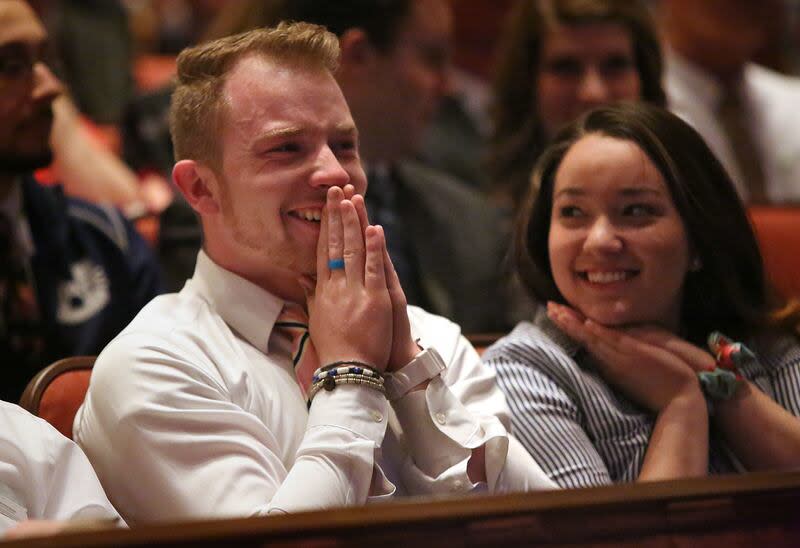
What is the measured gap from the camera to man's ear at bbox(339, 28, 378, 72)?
2.81 metres

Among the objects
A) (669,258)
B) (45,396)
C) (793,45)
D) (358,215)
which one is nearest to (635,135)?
(669,258)

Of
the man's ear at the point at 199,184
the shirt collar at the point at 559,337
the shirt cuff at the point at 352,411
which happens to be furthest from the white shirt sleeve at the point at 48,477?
the shirt collar at the point at 559,337

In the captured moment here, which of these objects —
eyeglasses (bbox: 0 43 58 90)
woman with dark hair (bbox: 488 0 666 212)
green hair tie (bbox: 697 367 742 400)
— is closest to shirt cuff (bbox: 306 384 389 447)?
green hair tie (bbox: 697 367 742 400)

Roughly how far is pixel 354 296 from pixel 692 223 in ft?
1.99

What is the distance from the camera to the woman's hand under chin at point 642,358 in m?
1.76

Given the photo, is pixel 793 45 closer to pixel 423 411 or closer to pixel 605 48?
pixel 605 48

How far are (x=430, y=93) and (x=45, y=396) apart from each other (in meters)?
1.61

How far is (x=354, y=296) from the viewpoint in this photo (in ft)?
5.05

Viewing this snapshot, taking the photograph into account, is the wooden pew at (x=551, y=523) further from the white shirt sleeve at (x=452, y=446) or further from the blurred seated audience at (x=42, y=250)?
the blurred seated audience at (x=42, y=250)

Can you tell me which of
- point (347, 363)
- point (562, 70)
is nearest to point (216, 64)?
point (347, 363)

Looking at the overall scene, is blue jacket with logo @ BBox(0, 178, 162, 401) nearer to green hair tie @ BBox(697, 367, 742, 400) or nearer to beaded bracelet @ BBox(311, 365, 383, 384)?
beaded bracelet @ BBox(311, 365, 383, 384)

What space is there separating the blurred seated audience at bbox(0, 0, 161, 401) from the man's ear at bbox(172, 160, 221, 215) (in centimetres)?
79

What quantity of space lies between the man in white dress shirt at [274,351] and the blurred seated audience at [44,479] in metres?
0.06

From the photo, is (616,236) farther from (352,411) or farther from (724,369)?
(352,411)
